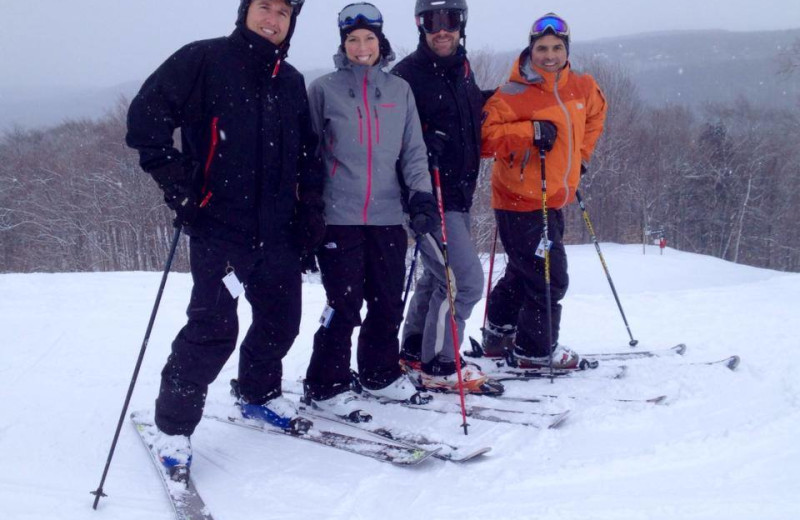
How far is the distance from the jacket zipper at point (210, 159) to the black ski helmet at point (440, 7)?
4.91 feet

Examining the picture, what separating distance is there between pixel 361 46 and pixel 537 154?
143 cm

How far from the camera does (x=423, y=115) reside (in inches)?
138

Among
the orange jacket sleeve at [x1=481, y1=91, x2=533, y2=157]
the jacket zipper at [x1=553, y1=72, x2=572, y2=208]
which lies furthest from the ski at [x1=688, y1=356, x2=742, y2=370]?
the orange jacket sleeve at [x1=481, y1=91, x2=533, y2=157]

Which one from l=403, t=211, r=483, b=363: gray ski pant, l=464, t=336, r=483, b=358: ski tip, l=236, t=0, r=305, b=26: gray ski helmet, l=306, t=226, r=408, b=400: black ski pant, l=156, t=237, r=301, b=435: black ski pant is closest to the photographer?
l=156, t=237, r=301, b=435: black ski pant

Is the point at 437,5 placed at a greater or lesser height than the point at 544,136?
greater

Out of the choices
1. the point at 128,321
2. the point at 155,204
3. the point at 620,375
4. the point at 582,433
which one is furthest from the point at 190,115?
the point at 155,204

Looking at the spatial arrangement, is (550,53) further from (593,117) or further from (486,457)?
(486,457)

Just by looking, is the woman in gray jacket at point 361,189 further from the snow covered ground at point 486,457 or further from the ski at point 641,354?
the ski at point 641,354

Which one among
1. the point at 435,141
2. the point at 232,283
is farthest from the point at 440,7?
the point at 232,283

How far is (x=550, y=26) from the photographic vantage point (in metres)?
3.69

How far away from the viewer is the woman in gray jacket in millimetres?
3055

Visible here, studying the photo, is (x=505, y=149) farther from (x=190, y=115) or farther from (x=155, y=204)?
(x=155, y=204)

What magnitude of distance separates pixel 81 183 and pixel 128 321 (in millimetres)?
31391

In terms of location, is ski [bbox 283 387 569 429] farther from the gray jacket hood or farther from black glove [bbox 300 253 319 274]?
the gray jacket hood
